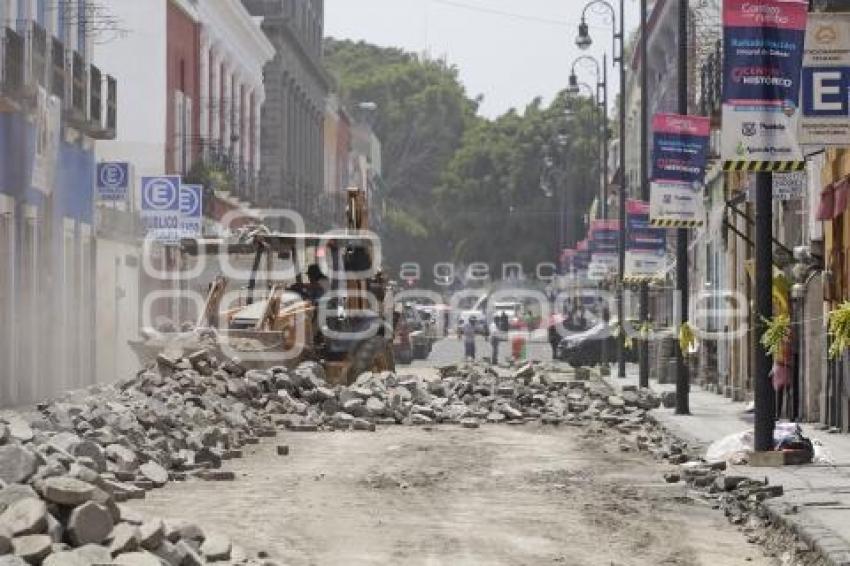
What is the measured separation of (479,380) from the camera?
30.7 metres

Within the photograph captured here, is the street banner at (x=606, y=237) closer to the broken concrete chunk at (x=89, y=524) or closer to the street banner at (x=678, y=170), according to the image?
the street banner at (x=678, y=170)

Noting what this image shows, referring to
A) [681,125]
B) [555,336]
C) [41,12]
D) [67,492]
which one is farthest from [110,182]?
[67,492]

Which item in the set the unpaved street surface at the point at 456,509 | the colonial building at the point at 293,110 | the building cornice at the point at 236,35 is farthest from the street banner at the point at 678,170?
the colonial building at the point at 293,110

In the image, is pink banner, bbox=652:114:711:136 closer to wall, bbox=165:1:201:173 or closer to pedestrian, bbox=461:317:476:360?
wall, bbox=165:1:201:173

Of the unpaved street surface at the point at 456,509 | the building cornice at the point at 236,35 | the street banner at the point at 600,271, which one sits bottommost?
the unpaved street surface at the point at 456,509

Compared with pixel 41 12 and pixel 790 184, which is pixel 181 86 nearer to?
pixel 41 12

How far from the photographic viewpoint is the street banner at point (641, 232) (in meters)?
37.2

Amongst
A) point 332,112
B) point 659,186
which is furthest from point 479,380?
point 332,112

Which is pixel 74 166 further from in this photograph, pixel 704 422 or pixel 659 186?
pixel 704 422

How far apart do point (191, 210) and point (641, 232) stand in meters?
9.36

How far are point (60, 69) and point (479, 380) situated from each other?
880cm

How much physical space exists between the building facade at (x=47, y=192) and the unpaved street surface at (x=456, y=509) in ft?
35.8

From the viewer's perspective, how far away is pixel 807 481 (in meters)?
15.8

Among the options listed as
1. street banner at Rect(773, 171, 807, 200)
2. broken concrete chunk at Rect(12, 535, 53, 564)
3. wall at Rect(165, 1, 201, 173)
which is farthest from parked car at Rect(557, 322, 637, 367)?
broken concrete chunk at Rect(12, 535, 53, 564)
